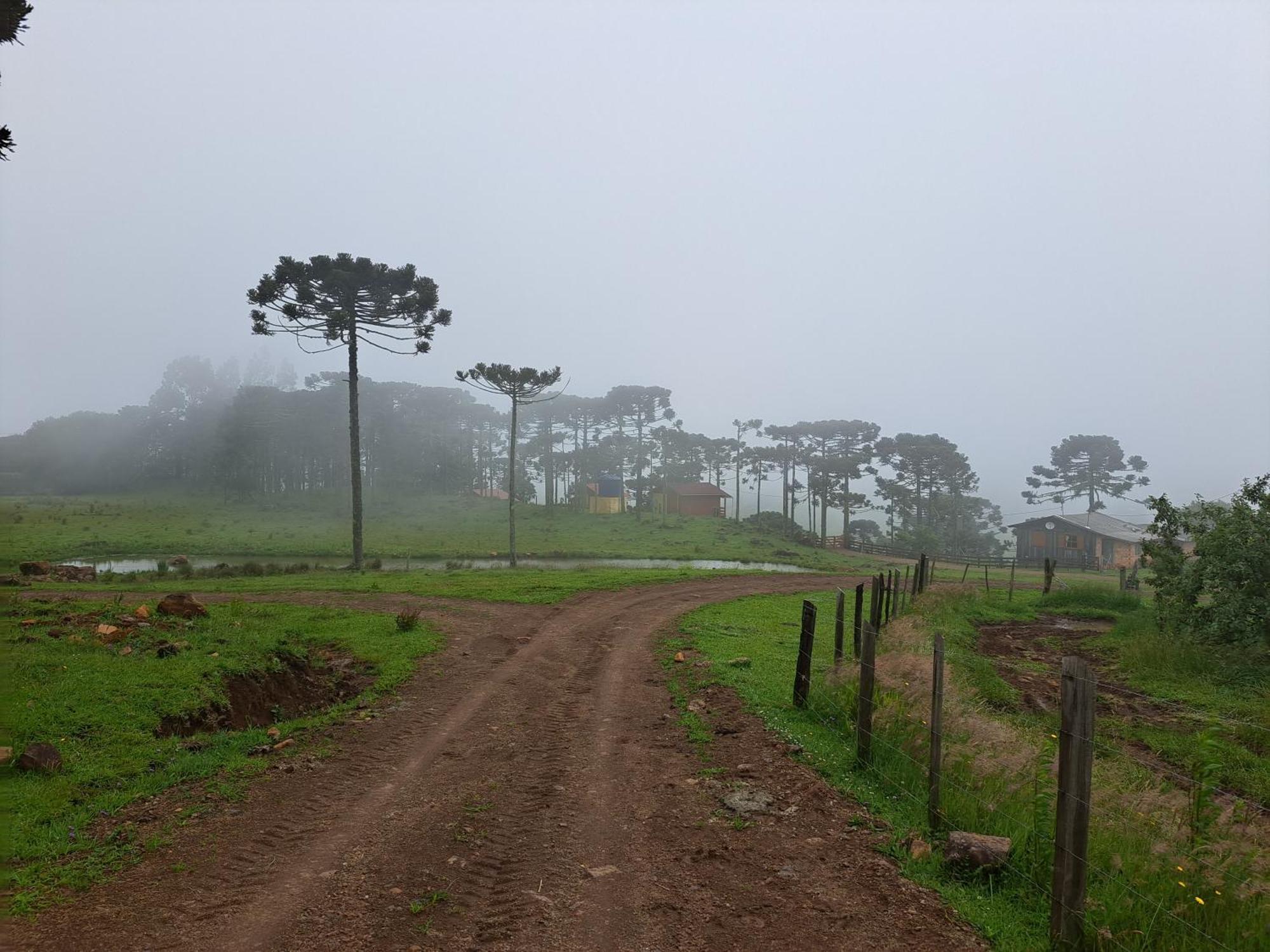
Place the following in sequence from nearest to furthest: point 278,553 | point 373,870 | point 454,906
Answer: point 454,906, point 373,870, point 278,553

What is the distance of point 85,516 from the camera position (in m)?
53.1

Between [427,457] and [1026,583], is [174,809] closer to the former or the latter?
[1026,583]

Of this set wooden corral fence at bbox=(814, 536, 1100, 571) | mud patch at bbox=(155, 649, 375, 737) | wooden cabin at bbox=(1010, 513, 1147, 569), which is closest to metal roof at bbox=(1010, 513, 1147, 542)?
wooden cabin at bbox=(1010, 513, 1147, 569)

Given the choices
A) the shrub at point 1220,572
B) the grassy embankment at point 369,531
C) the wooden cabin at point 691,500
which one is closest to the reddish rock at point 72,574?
the grassy embankment at point 369,531

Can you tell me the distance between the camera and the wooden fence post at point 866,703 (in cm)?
703

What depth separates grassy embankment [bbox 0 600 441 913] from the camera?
4.98 m

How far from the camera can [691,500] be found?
262 feet

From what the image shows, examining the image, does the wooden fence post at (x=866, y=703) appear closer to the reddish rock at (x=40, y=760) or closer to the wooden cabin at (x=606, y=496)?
the reddish rock at (x=40, y=760)

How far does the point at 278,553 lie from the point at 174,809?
40.6 m

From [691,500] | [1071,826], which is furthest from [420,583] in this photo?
[691,500]

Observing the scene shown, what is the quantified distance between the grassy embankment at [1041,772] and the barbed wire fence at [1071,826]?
16 mm

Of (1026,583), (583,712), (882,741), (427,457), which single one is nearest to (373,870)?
(583,712)

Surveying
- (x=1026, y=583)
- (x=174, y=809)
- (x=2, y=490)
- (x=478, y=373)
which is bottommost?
(x=1026, y=583)

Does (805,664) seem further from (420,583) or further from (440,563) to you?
(440,563)
